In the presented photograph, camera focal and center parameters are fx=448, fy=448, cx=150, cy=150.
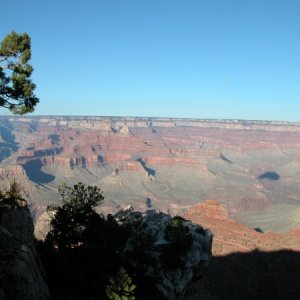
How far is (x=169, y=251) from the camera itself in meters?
36.6

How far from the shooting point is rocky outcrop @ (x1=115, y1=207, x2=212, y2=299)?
35.1m

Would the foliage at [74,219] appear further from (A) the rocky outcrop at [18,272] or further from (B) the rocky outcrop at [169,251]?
(A) the rocky outcrop at [18,272]

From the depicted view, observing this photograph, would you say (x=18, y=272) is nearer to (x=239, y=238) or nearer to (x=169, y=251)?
(x=169, y=251)

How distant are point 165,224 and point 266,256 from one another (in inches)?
1507

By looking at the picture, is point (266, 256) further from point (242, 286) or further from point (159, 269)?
point (159, 269)

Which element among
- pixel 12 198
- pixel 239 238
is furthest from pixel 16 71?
pixel 239 238

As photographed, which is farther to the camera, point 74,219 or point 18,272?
point 74,219

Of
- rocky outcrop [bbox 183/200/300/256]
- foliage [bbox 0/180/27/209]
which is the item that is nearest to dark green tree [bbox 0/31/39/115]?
foliage [bbox 0/180/27/209]

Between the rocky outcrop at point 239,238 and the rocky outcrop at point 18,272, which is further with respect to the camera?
the rocky outcrop at point 239,238

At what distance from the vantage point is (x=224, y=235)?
83.6 meters

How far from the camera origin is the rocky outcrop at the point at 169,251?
35.1 m

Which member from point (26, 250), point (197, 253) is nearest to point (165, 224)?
point (197, 253)

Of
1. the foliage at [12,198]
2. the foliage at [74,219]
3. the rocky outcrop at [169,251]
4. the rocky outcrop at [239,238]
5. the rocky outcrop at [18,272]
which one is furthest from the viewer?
the rocky outcrop at [239,238]

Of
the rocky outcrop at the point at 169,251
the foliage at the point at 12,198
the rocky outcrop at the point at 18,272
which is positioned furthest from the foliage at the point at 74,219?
the rocky outcrop at the point at 18,272
